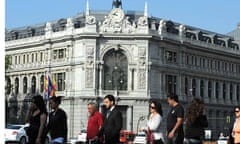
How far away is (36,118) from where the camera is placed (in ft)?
32.0

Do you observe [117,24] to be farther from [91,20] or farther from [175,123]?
[175,123]

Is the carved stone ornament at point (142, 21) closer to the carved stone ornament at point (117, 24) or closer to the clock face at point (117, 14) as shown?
the carved stone ornament at point (117, 24)

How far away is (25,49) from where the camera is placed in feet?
261

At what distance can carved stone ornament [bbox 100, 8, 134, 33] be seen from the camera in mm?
70438

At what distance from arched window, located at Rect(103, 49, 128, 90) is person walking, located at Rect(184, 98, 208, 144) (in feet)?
194

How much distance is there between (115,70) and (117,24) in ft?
19.0

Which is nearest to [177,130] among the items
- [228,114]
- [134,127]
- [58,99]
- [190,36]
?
[58,99]

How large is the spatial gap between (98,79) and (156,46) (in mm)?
8558

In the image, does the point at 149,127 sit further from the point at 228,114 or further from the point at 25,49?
the point at 228,114

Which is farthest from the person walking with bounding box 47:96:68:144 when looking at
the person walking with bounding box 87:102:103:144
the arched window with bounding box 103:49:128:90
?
the arched window with bounding box 103:49:128:90

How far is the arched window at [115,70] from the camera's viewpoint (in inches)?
2766

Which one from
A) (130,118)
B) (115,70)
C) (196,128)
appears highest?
(115,70)

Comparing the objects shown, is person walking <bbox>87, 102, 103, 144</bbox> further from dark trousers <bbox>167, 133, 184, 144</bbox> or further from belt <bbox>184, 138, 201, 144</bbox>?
belt <bbox>184, 138, 201, 144</bbox>

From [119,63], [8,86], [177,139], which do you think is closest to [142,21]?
[119,63]
